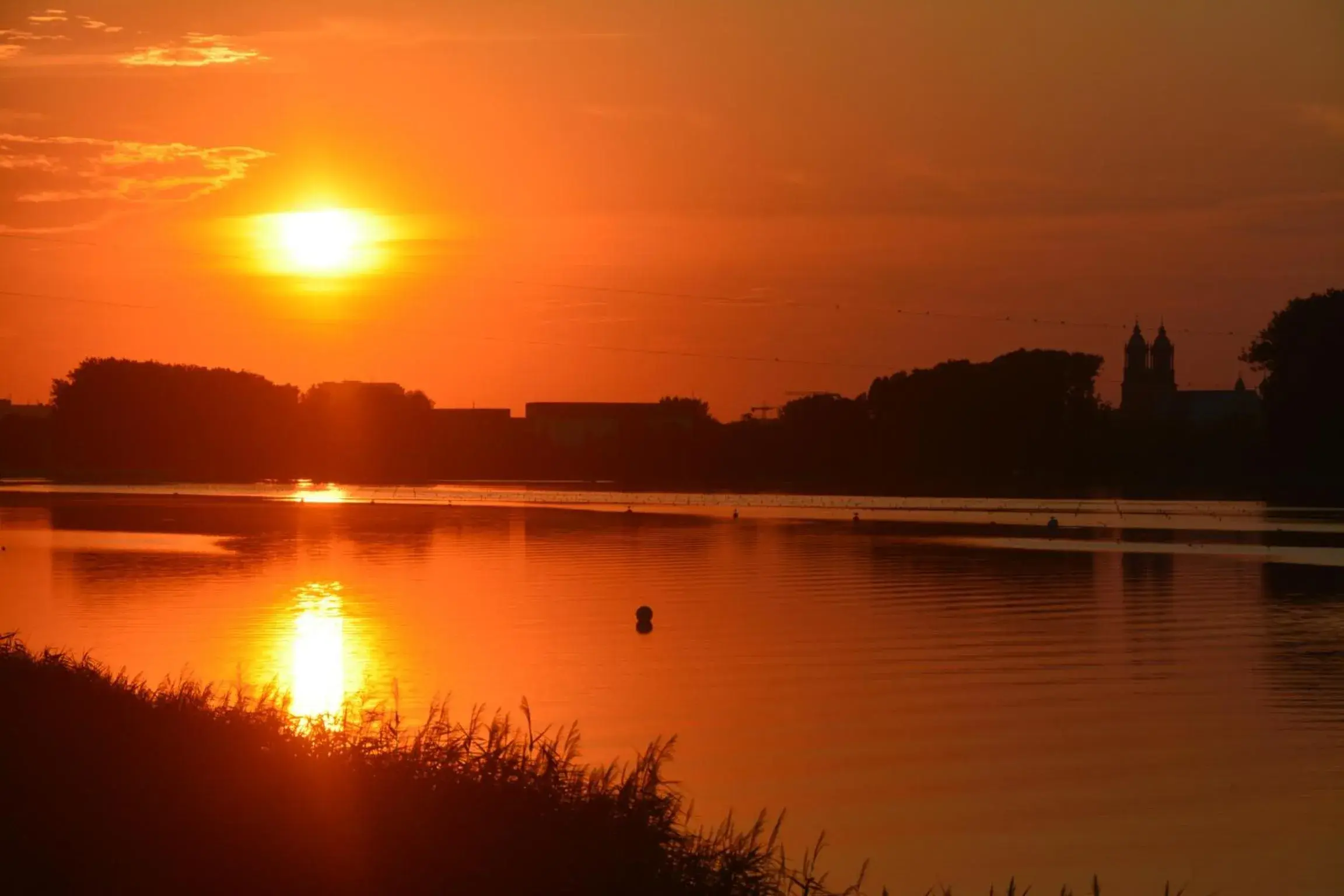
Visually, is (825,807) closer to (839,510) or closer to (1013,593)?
(1013,593)

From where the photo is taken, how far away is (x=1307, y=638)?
27.4 m

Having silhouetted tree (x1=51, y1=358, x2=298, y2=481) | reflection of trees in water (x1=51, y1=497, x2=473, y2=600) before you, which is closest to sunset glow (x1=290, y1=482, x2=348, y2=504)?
reflection of trees in water (x1=51, y1=497, x2=473, y2=600)

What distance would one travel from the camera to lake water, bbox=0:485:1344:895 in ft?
48.7

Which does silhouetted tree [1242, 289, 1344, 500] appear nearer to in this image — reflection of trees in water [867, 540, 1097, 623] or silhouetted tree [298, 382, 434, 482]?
reflection of trees in water [867, 540, 1097, 623]

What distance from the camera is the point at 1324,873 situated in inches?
534

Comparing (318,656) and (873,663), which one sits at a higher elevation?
(318,656)

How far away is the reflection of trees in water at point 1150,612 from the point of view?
81.9 feet

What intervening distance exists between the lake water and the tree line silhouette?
55.5m

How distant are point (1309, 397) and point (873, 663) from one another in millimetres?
82053

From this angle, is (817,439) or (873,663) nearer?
(873,663)

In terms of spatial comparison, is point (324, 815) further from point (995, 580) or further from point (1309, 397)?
point (1309, 397)

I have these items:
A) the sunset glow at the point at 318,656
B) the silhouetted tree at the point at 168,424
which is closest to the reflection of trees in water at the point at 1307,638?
the sunset glow at the point at 318,656

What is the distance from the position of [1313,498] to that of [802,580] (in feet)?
247

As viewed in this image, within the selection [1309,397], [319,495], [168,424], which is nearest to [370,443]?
[168,424]
